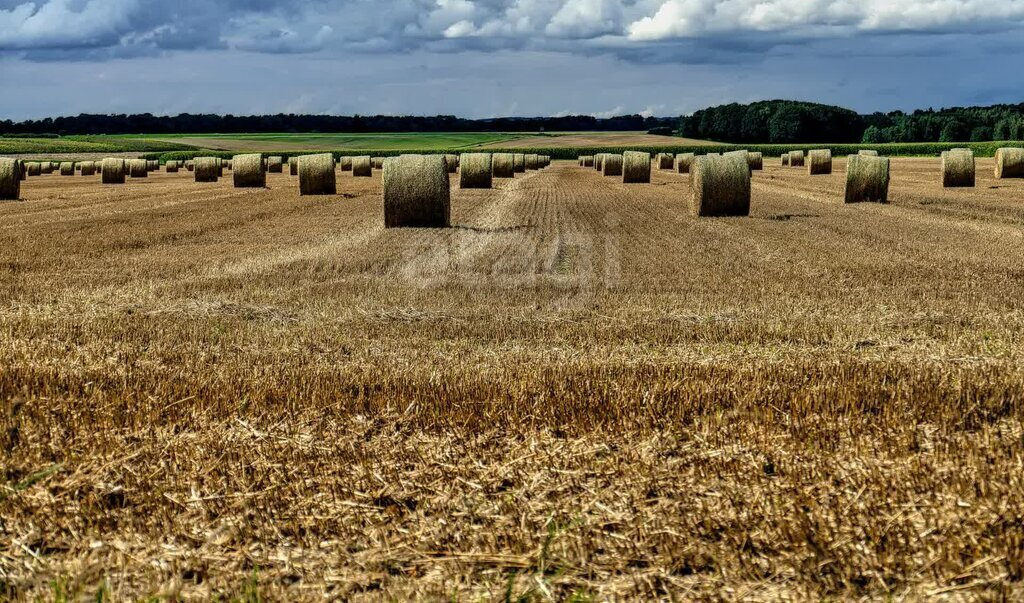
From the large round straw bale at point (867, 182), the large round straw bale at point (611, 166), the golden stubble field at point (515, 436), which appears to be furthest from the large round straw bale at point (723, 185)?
the large round straw bale at point (611, 166)

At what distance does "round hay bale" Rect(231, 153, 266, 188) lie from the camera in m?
38.3

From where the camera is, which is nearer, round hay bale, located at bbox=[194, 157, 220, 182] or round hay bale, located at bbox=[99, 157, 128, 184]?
round hay bale, located at bbox=[194, 157, 220, 182]

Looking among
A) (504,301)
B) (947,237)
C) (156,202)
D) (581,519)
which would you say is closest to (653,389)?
(581,519)

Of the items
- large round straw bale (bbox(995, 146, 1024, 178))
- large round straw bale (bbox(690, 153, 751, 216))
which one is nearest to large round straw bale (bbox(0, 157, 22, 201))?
large round straw bale (bbox(690, 153, 751, 216))

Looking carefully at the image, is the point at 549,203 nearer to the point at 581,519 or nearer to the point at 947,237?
the point at 947,237

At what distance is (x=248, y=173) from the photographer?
3822 cm

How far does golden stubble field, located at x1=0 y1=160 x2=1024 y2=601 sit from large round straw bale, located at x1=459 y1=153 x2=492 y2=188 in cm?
2271

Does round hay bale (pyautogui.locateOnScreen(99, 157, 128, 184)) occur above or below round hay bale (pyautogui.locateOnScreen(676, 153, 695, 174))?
below

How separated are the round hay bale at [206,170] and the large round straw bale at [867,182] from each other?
26403 mm

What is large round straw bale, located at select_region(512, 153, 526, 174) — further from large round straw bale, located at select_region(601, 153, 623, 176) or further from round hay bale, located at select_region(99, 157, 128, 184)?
round hay bale, located at select_region(99, 157, 128, 184)

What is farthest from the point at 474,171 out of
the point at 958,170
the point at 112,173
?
the point at 112,173

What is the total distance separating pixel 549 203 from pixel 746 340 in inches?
764

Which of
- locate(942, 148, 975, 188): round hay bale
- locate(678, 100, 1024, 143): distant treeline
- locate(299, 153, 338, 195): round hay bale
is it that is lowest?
locate(299, 153, 338, 195): round hay bale

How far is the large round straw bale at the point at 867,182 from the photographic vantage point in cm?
2759
